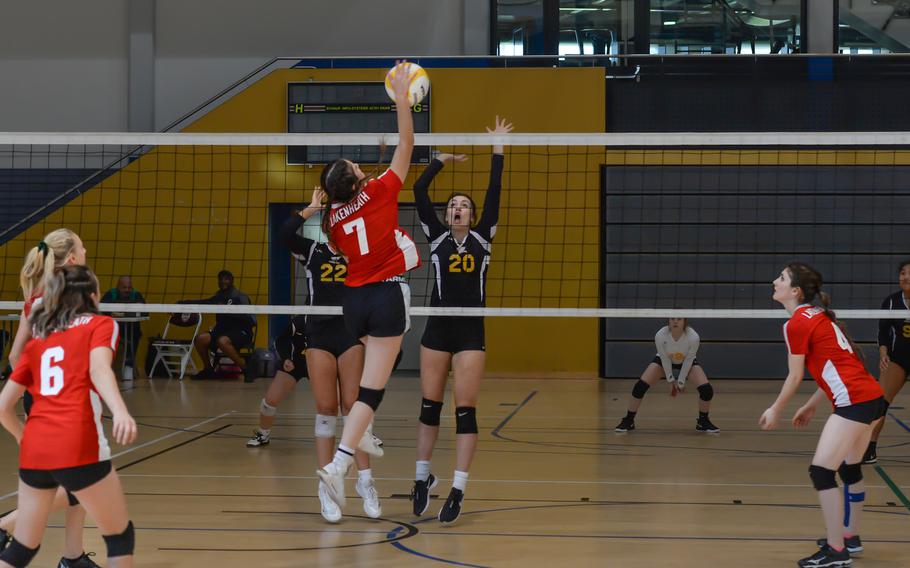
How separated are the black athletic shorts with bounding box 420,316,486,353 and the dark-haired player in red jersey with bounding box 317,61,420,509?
1.85 ft

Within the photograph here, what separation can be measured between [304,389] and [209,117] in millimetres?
4105

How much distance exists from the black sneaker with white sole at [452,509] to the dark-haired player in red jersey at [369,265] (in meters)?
0.64

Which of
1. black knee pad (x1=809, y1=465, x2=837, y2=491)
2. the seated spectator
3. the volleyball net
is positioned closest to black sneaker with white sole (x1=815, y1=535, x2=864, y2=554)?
black knee pad (x1=809, y1=465, x2=837, y2=491)

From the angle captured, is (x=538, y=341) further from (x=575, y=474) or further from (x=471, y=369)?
(x=471, y=369)

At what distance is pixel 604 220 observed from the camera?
47.3 ft

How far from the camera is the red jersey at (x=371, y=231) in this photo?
4750 mm

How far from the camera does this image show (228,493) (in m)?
6.17

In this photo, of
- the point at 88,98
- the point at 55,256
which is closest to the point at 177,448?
the point at 55,256

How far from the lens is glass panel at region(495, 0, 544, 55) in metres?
15.5

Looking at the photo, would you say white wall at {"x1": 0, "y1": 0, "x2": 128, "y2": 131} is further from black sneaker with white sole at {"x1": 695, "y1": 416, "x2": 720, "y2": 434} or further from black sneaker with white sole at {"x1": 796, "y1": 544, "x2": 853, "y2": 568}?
black sneaker with white sole at {"x1": 796, "y1": 544, "x2": 853, "y2": 568}

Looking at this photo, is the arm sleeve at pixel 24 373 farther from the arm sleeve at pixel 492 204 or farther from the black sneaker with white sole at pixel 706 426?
the black sneaker with white sole at pixel 706 426

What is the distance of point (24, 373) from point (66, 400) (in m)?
0.22

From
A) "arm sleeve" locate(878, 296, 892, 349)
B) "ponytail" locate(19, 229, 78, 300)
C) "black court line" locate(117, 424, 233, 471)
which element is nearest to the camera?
"ponytail" locate(19, 229, 78, 300)

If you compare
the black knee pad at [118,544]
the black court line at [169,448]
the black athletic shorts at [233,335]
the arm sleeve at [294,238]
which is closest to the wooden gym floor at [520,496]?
the black court line at [169,448]
